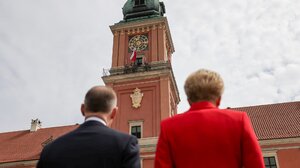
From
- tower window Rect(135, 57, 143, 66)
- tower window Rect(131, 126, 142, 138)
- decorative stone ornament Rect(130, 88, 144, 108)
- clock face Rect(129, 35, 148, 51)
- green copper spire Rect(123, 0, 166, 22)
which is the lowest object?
tower window Rect(131, 126, 142, 138)

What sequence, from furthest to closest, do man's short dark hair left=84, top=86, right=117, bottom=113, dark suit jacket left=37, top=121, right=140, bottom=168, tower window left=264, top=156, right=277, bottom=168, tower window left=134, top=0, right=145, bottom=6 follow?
tower window left=134, top=0, right=145, bottom=6, tower window left=264, top=156, right=277, bottom=168, man's short dark hair left=84, top=86, right=117, bottom=113, dark suit jacket left=37, top=121, right=140, bottom=168

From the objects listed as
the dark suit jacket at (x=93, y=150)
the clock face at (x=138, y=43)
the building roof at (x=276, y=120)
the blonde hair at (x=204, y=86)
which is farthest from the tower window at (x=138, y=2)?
the dark suit jacket at (x=93, y=150)

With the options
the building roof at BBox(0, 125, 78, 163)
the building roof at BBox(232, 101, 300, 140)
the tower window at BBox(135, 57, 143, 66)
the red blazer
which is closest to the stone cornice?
the tower window at BBox(135, 57, 143, 66)

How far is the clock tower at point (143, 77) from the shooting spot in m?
19.1

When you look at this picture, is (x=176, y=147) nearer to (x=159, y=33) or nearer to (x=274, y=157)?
(x=274, y=157)

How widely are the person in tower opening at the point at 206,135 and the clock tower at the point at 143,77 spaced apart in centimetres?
1564

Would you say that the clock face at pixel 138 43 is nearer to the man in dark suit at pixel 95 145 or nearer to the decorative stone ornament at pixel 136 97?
the decorative stone ornament at pixel 136 97

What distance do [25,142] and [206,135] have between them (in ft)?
82.3

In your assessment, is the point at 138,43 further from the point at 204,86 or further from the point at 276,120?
the point at 204,86

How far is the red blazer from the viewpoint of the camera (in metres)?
2.62

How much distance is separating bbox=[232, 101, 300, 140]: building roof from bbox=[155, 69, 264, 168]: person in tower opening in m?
16.7

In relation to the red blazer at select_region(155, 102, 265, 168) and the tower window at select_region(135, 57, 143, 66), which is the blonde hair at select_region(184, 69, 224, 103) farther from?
the tower window at select_region(135, 57, 143, 66)

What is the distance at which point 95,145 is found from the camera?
254 centimetres

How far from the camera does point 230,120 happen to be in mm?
2744
